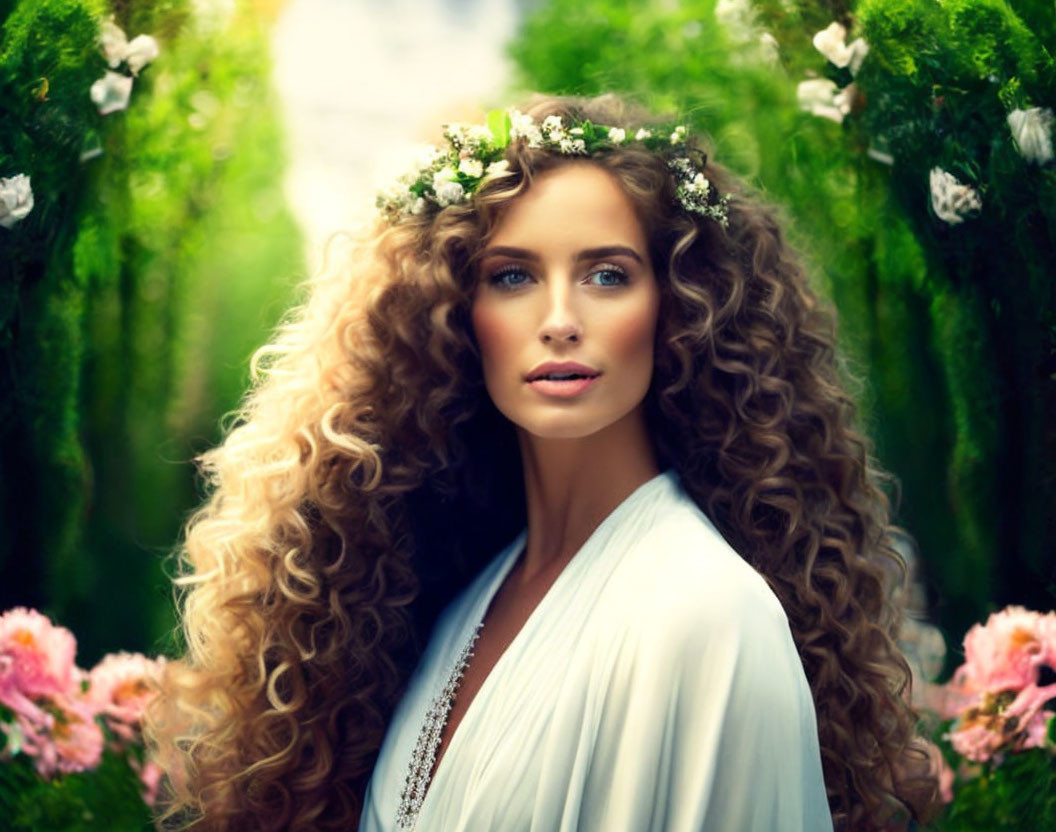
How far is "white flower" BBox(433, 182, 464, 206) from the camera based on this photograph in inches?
105

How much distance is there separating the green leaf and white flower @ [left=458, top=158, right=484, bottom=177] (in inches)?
2.1

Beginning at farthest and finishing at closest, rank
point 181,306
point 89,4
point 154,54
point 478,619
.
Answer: point 181,306
point 154,54
point 89,4
point 478,619

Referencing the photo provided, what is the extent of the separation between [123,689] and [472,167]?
1673mm

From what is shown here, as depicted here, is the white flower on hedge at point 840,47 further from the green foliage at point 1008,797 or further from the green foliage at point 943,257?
the green foliage at point 1008,797

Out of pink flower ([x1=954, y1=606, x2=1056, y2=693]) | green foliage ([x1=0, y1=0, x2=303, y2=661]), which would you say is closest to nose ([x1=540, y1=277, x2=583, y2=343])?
green foliage ([x1=0, y1=0, x2=303, y2=661])

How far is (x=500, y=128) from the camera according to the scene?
266cm

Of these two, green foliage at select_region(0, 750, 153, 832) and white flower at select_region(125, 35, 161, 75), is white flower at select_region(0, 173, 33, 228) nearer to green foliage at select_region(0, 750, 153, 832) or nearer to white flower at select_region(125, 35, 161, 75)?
white flower at select_region(125, 35, 161, 75)

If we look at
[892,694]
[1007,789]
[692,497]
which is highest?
[692,497]

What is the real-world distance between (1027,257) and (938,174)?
0.32 metres

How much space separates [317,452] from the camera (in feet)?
9.20

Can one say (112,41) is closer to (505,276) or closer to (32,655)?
(505,276)

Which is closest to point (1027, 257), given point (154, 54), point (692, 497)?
point (692, 497)

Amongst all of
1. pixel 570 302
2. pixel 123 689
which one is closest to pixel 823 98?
pixel 570 302

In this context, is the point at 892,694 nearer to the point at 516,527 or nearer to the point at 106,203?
the point at 516,527
